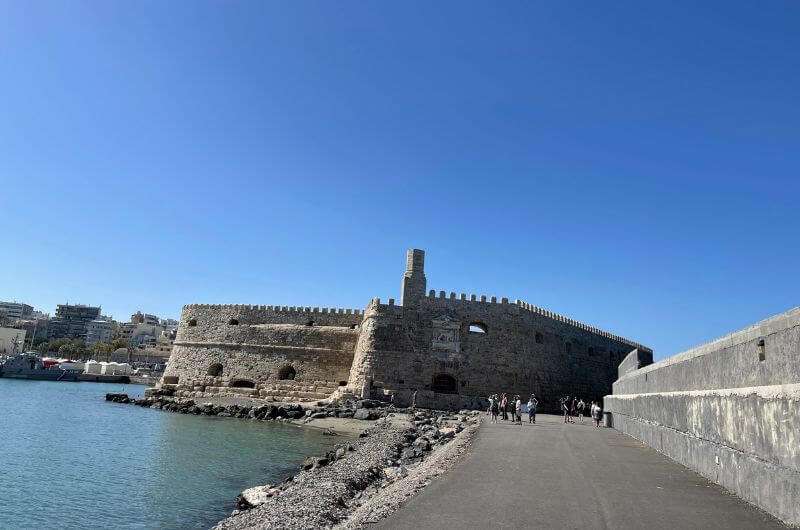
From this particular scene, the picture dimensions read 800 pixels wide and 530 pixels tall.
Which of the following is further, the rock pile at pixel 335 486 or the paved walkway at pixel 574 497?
the rock pile at pixel 335 486

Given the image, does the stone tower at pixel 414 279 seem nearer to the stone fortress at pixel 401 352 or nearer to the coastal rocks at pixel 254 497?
the stone fortress at pixel 401 352

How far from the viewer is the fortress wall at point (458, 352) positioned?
33688 mm

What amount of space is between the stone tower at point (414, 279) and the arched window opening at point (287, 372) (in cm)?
1011

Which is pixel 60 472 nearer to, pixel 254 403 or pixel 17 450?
pixel 17 450

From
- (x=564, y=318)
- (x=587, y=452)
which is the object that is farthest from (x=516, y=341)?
(x=587, y=452)

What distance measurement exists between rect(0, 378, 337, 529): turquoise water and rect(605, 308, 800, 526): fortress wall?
29.9 feet

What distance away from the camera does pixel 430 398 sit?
32594mm

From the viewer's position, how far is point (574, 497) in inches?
261

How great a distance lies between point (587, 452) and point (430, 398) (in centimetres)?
2205

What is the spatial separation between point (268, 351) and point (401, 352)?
425 inches

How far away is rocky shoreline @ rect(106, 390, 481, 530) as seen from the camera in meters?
7.47

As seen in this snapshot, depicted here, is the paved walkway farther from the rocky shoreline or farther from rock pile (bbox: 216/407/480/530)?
rock pile (bbox: 216/407/480/530)

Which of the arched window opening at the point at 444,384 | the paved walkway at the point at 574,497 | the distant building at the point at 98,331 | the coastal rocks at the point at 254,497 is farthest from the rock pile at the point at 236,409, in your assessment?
the distant building at the point at 98,331

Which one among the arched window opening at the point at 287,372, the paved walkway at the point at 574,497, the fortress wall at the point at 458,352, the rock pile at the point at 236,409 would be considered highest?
the fortress wall at the point at 458,352
